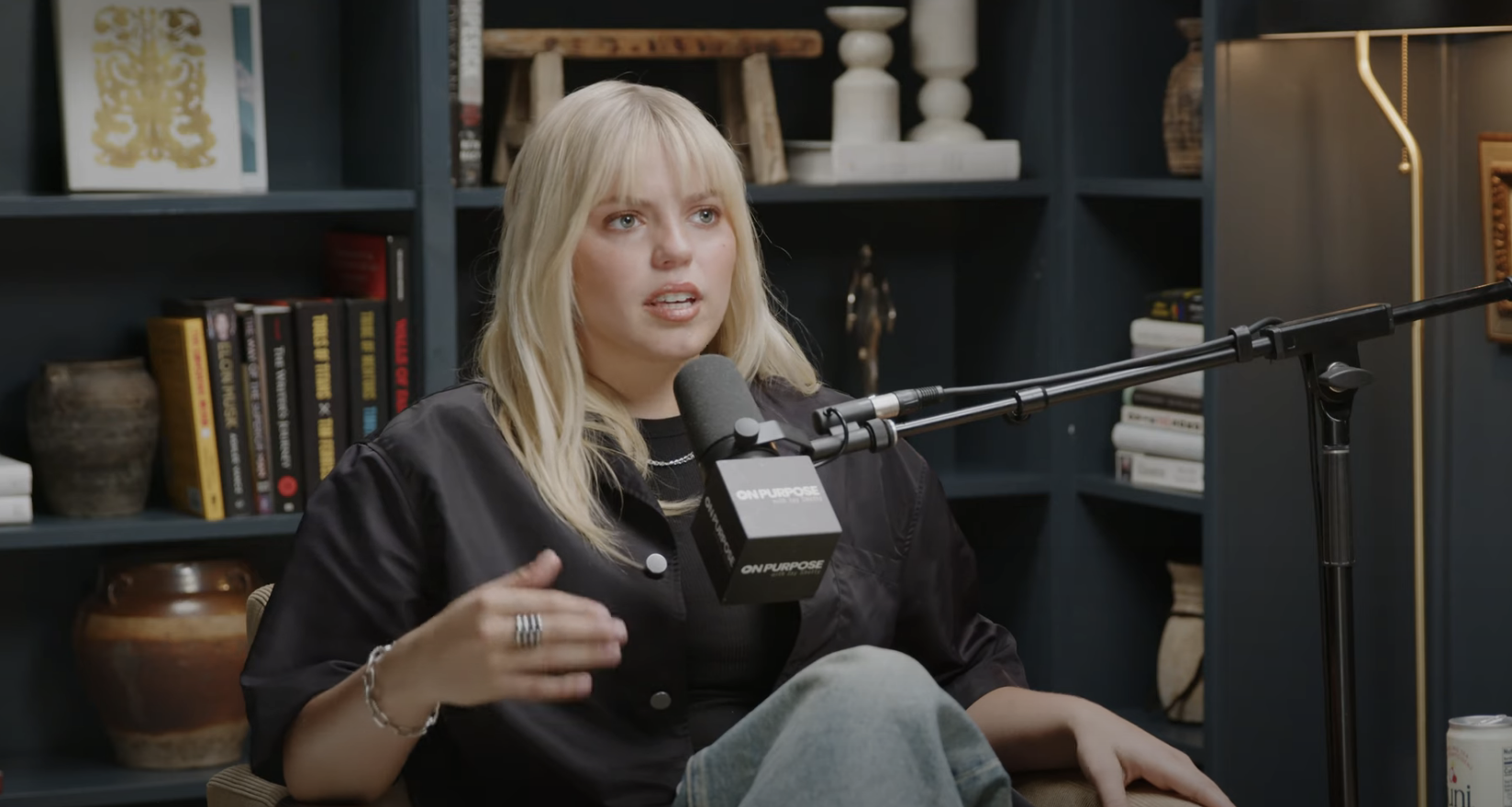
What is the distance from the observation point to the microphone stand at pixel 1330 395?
4.33ft

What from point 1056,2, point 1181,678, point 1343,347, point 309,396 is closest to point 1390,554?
point 1181,678

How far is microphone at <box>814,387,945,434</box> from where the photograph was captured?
1212 mm

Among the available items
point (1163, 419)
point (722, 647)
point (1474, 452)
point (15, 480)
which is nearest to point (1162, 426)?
point (1163, 419)

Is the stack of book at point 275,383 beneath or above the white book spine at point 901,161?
beneath

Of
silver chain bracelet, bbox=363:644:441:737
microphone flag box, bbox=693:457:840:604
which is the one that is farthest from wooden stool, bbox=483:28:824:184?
microphone flag box, bbox=693:457:840:604

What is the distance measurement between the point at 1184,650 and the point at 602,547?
4.31ft

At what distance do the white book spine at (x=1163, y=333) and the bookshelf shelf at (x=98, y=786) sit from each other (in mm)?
1440

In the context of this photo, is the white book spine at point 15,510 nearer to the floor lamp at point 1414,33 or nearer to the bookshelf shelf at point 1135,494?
the bookshelf shelf at point 1135,494

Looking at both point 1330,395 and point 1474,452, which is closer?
point 1330,395

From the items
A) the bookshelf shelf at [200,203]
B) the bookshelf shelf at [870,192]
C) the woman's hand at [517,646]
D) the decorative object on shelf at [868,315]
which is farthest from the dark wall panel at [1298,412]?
the woman's hand at [517,646]

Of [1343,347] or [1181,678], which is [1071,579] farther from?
[1343,347]

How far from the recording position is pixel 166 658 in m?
2.55

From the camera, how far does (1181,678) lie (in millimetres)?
2779

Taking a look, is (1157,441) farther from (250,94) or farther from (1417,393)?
(250,94)
